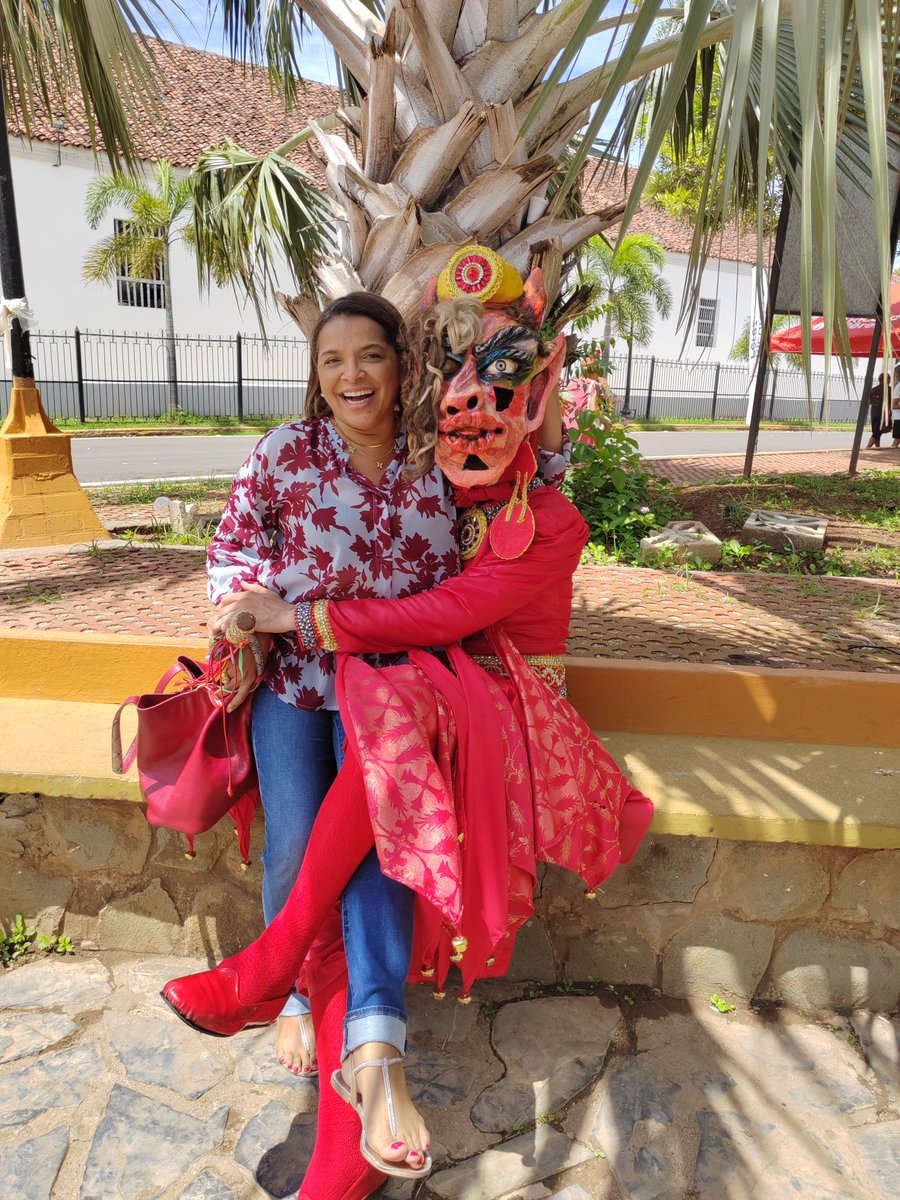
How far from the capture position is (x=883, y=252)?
1.30 metres

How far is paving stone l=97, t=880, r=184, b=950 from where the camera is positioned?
244 centimetres

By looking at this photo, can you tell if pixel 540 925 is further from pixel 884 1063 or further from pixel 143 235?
pixel 143 235

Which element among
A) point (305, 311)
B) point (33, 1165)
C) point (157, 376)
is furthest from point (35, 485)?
point (157, 376)

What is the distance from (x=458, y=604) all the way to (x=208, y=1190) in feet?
4.12

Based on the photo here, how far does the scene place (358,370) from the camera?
2080 millimetres

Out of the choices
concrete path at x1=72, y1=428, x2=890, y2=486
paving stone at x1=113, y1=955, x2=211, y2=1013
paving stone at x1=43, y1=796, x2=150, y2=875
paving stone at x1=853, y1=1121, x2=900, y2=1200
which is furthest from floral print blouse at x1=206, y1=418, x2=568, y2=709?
concrete path at x1=72, y1=428, x2=890, y2=486

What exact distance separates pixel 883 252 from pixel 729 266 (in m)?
31.1

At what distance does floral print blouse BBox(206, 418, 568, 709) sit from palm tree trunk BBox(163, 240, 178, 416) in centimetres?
1836

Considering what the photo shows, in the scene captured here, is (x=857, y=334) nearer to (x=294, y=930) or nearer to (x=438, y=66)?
(x=438, y=66)

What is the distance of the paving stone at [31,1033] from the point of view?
2057 millimetres

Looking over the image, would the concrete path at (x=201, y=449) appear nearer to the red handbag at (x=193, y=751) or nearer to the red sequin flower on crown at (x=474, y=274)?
the red handbag at (x=193, y=751)

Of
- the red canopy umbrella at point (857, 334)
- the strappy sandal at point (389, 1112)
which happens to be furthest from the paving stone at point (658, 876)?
the red canopy umbrella at point (857, 334)

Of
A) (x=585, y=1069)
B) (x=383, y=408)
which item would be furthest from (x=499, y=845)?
(x=383, y=408)

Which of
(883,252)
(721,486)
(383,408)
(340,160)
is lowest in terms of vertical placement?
(721,486)
